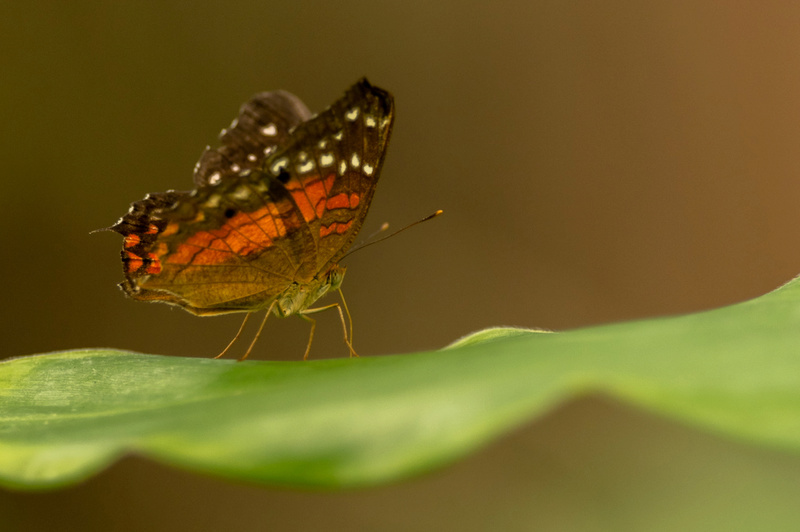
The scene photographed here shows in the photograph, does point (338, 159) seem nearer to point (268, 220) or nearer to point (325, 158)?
point (325, 158)

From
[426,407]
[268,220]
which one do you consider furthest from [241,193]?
[426,407]

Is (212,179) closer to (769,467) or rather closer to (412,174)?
(769,467)

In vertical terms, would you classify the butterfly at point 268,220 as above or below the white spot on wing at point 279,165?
below

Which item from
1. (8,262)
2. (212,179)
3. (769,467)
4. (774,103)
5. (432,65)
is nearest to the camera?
(769,467)

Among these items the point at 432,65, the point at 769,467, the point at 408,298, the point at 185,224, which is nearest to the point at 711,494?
the point at 769,467

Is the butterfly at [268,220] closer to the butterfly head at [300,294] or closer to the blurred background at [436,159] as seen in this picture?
the butterfly head at [300,294]

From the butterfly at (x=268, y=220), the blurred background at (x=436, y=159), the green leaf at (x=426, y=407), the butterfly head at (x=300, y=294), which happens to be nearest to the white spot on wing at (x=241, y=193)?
the butterfly at (x=268, y=220)
